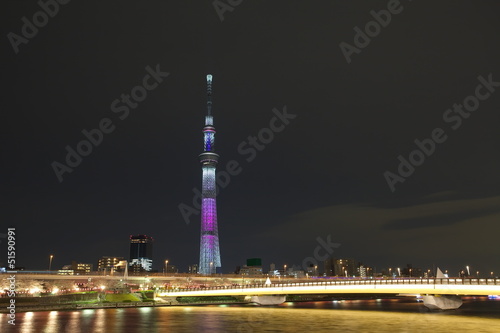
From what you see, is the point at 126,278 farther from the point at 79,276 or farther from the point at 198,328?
the point at 198,328

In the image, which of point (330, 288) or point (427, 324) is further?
point (330, 288)

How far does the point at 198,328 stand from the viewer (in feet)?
204

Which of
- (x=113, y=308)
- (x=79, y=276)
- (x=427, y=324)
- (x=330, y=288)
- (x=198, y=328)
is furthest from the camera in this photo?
(x=79, y=276)

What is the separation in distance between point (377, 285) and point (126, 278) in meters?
94.2

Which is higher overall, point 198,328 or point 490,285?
point 490,285

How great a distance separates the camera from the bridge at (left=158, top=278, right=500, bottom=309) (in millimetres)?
72500

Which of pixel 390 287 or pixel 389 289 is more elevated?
pixel 390 287

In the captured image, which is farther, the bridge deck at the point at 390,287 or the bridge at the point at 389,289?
the bridge at the point at 389,289

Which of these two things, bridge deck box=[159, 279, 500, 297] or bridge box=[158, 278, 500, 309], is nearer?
bridge deck box=[159, 279, 500, 297]

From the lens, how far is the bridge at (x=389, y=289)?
238ft

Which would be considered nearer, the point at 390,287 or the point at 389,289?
the point at 389,289

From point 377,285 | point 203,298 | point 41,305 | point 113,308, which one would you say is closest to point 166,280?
point 203,298

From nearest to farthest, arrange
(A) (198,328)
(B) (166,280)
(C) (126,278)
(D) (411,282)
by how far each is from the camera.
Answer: (A) (198,328) → (D) (411,282) → (C) (126,278) → (B) (166,280)

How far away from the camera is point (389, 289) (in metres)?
81.8
